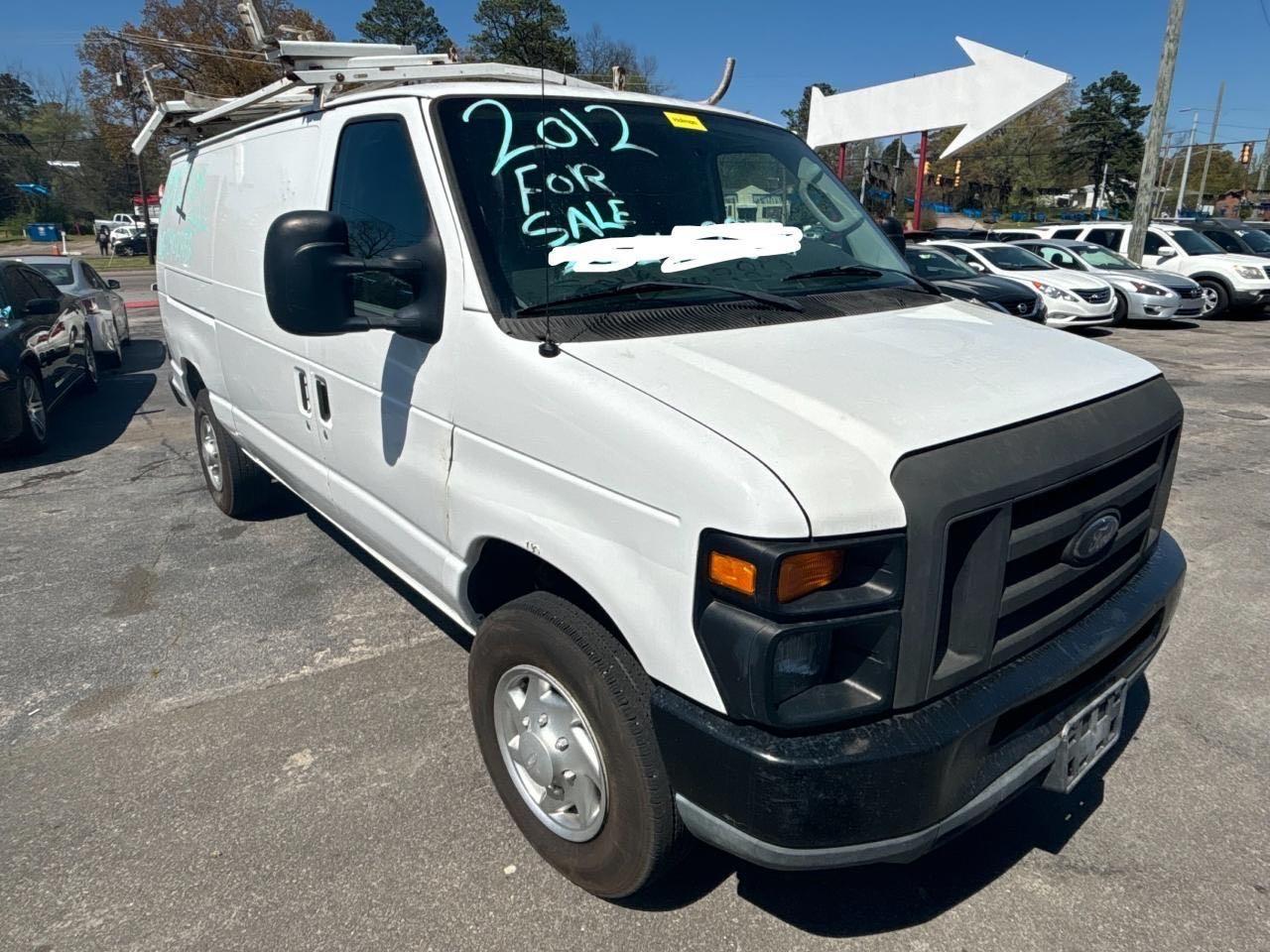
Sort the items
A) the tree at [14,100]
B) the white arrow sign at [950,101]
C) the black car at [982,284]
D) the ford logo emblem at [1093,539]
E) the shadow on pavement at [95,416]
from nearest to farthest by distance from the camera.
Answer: the ford logo emblem at [1093,539] → the shadow on pavement at [95,416] → the black car at [982,284] → the white arrow sign at [950,101] → the tree at [14,100]

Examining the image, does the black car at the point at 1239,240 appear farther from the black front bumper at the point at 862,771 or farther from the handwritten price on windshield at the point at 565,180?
the black front bumper at the point at 862,771

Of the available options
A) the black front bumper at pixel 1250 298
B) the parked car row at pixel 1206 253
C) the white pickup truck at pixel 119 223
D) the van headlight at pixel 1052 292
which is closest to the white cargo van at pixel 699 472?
the van headlight at pixel 1052 292

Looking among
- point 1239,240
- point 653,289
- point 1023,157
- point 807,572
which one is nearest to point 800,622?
point 807,572

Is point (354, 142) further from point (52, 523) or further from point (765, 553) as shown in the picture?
point (52, 523)

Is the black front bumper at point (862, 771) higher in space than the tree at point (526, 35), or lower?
lower

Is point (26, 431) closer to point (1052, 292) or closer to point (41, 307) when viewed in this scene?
point (41, 307)

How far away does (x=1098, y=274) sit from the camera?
15.1m

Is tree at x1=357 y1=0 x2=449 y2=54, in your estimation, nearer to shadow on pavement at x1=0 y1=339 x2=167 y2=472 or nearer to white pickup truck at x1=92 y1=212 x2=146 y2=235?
white pickup truck at x1=92 y1=212 x2=146 y2=235

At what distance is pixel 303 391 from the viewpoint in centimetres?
350

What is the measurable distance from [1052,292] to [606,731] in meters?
13.8

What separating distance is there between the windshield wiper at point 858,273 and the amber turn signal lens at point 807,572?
1346mm

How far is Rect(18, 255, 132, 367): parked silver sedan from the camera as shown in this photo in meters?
10.0

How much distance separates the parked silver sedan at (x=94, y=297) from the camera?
32.9 feet

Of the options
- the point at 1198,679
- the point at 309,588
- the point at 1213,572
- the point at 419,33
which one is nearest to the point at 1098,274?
the point at 1213,572
